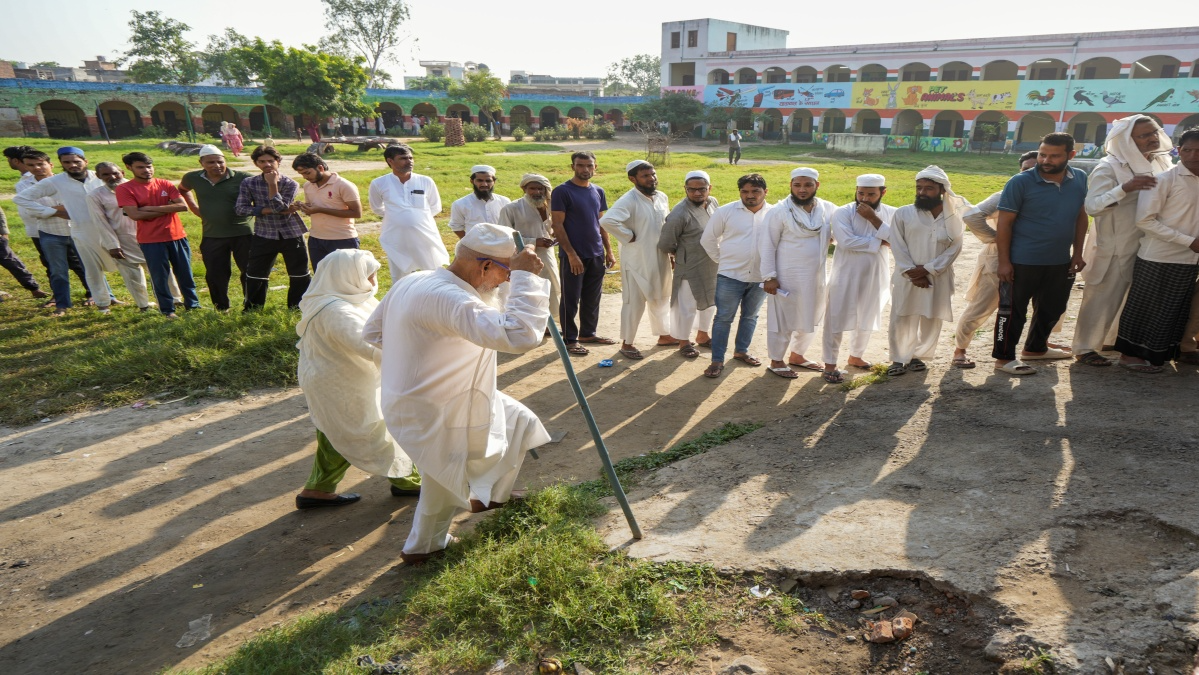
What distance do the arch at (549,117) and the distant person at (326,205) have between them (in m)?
48.1

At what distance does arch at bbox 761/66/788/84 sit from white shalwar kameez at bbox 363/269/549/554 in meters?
46.0

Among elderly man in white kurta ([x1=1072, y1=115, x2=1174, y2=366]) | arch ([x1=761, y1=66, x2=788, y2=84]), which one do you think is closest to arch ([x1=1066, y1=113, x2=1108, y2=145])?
arch ([x1=761, y1=66, x2=788, y2=84])

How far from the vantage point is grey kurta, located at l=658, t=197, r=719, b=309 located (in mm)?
5762

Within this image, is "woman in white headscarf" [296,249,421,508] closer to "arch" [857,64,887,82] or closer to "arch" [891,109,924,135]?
"arch" [891,109,924,135]

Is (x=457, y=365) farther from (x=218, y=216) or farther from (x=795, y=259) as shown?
(x=218, y=216)

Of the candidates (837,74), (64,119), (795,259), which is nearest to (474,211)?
(795,259)

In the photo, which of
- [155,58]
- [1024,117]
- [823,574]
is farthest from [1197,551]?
[155,58]

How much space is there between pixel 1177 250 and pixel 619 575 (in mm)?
4196

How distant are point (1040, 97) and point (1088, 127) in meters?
3.00

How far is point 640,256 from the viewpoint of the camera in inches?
242

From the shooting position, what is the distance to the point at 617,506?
3426mm

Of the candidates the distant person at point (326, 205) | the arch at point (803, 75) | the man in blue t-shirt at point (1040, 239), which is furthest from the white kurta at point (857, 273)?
the arch at point (803, 75)

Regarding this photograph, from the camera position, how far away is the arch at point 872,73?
41.5 metres

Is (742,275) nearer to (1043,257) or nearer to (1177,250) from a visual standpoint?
(1043,257)
